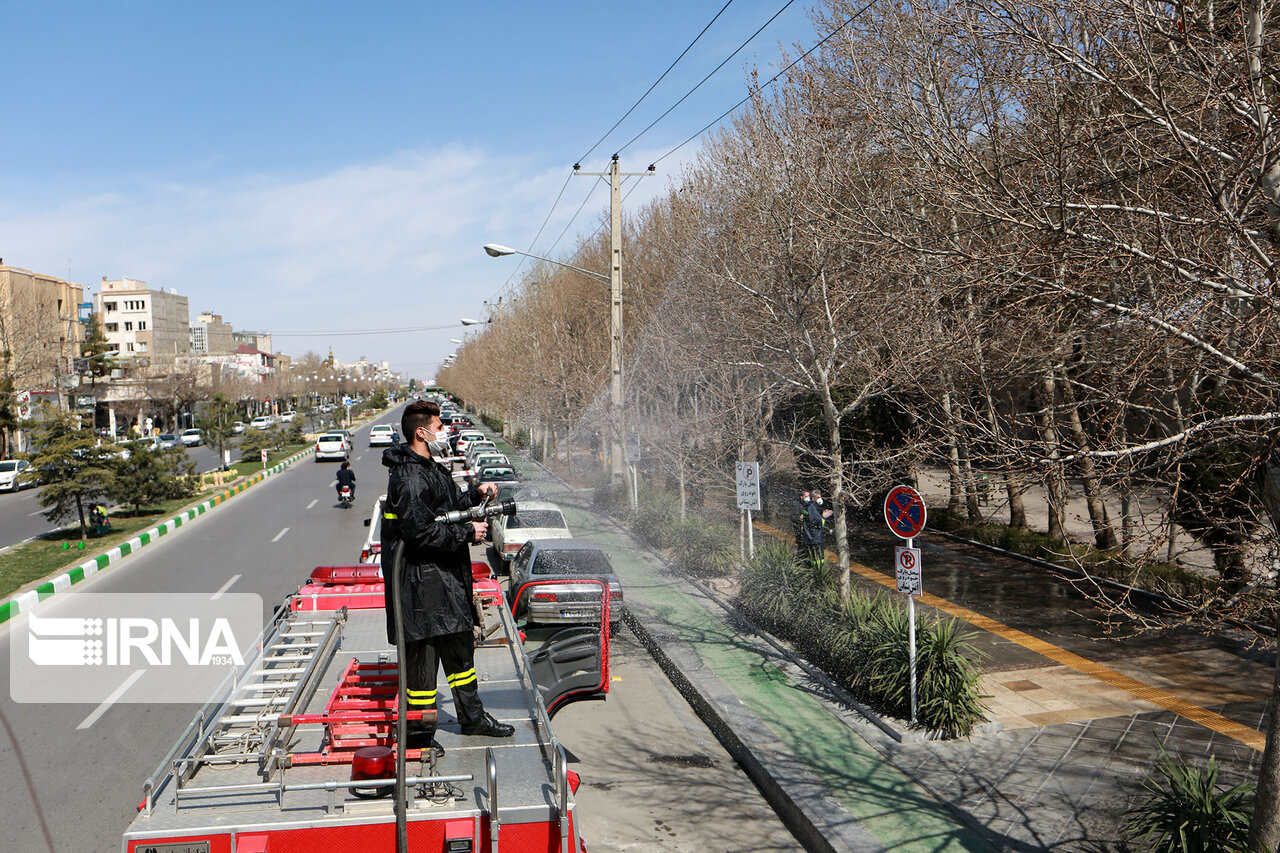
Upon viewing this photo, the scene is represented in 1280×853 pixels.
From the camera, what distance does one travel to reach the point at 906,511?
936 cm

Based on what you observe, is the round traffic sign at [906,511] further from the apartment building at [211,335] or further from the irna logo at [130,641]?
the apartment building at [211,335]

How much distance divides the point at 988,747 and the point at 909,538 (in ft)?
6.83

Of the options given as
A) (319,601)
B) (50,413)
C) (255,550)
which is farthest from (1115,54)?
(50,413)

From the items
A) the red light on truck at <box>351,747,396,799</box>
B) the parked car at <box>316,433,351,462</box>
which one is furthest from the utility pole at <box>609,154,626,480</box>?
the parked car at <box>316,433,351,462</box>

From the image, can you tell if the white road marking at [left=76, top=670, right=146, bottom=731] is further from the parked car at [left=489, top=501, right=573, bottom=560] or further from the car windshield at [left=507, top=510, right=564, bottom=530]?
the car windshield at [left=507, top=510, right=564, bottom=530]

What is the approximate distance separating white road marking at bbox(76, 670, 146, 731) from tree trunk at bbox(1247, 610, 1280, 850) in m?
9.73

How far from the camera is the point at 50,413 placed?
22.4 meters

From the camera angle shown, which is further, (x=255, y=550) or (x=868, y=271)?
(x=255, y=550)

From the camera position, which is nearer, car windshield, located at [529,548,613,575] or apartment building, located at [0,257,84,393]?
car windshield, located at [529,548,613,575]

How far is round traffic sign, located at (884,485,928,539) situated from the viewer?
365 inches

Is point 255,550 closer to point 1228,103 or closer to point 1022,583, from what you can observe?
point 1022,583

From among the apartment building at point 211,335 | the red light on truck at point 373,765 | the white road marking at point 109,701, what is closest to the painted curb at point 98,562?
the white road marking at point 109,701

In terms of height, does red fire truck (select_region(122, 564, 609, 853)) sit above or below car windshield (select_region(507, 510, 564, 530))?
above

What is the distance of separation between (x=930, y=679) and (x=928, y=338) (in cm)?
388
